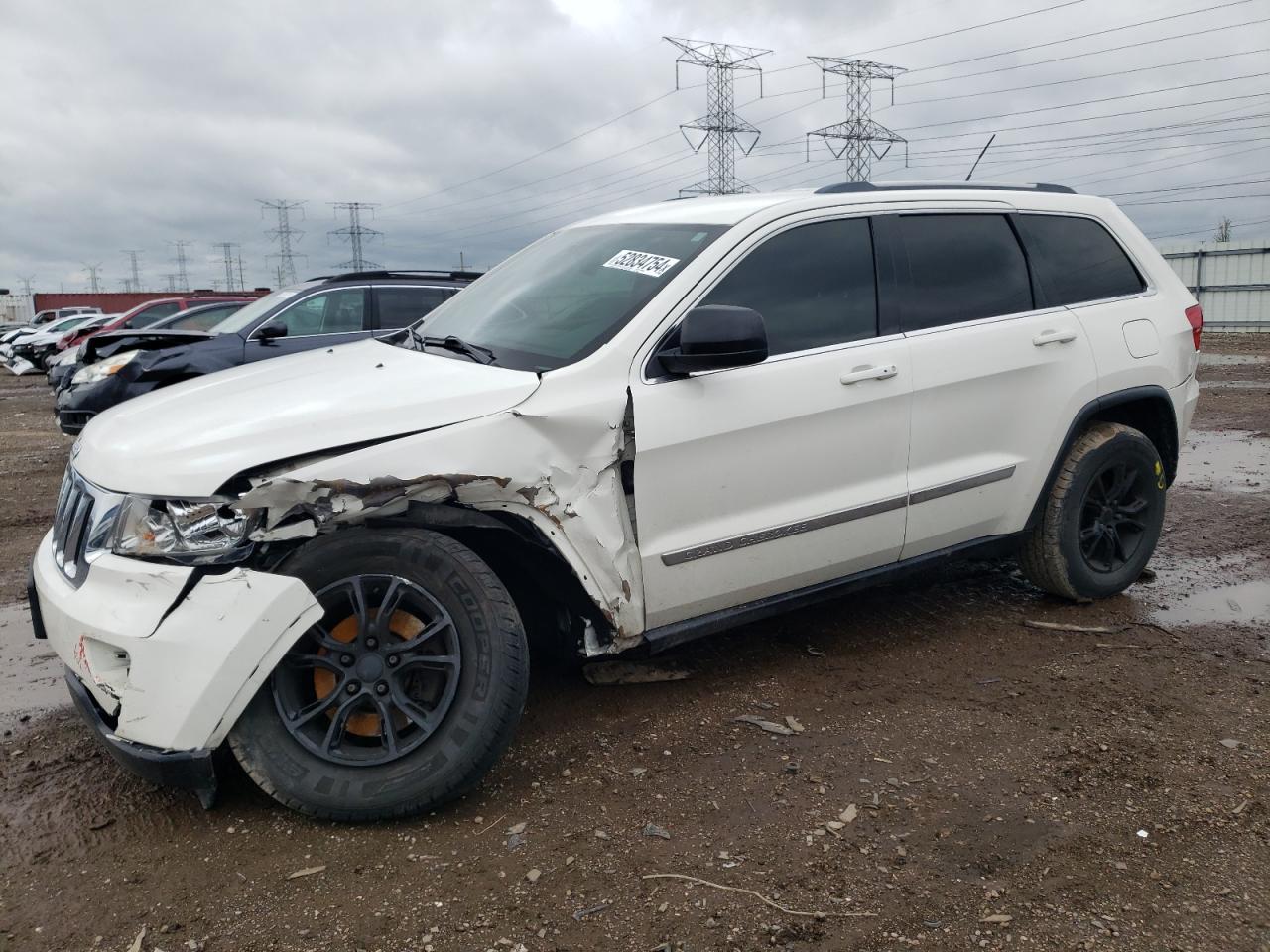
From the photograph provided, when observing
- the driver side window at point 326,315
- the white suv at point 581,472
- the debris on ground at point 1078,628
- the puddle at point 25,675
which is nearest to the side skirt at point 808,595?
the white suv at point 581,472

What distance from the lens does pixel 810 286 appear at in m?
3.68

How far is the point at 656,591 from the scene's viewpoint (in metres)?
3.27

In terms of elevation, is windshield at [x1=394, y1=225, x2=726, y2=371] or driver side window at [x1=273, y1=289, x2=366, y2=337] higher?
driver side window at [x1=273, y1=289, x2=366, y2=337]

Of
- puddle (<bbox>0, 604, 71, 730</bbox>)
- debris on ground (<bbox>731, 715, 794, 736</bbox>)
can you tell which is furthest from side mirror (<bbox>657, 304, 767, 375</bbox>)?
puddle (<bbox>0, 604, 71, 730</bbox>)

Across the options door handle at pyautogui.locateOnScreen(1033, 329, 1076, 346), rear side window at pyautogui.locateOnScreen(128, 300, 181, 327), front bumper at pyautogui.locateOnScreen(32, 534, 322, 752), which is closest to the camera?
front bumper at pyautogui.locateOnScreen(32, 534, 322, 752)

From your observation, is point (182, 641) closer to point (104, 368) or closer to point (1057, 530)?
point (1057, 530)

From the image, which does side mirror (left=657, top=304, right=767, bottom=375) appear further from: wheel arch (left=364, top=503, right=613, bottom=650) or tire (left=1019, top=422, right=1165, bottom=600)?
tire (left=1019, top=422, right=1165, bottom=600)

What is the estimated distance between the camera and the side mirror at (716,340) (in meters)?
3.12

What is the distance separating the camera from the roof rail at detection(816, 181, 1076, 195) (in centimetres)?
394

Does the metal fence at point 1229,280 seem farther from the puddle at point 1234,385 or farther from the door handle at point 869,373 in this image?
the door handle at point 869,373

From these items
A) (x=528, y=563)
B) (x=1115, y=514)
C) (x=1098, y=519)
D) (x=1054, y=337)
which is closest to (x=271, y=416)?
(x=528, y=563)

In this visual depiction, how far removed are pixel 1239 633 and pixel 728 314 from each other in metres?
2.83

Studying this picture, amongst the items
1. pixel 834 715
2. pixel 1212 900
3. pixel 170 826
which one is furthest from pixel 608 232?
pixel 1212 900

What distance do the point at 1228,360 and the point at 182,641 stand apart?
805 inches
